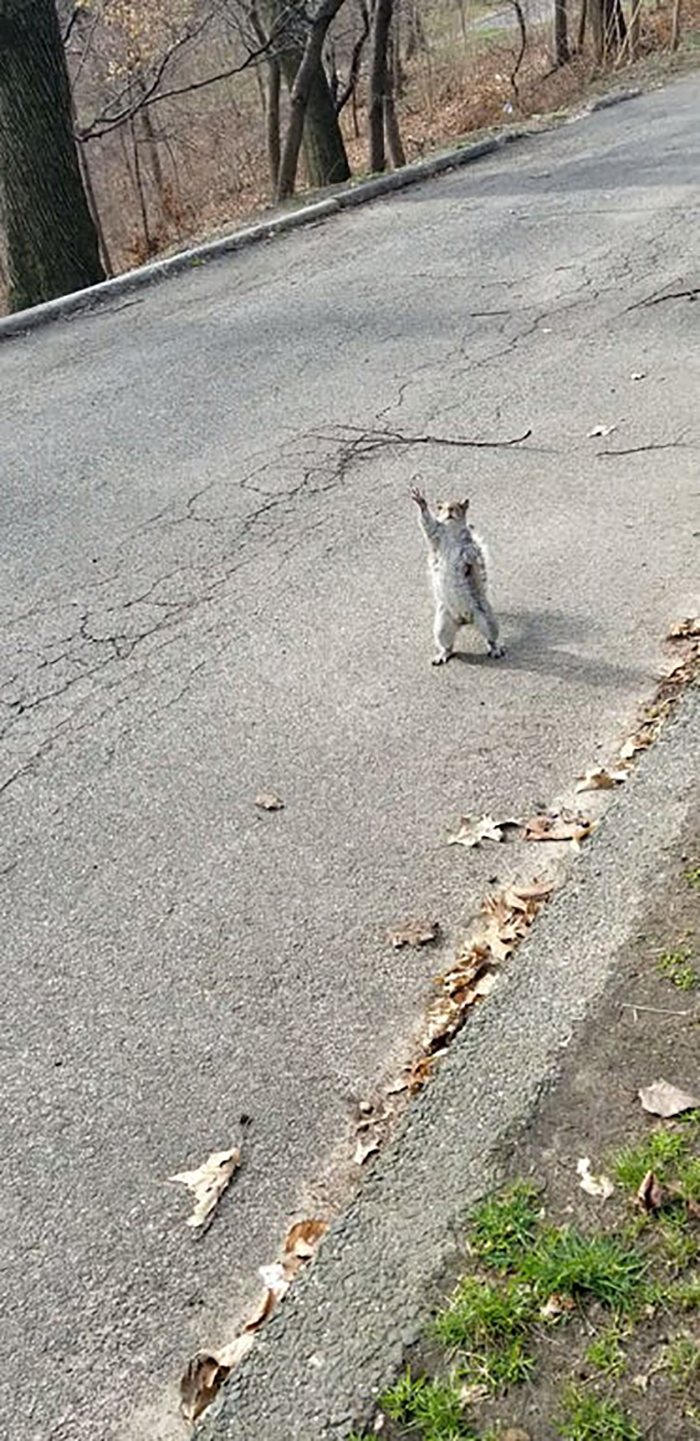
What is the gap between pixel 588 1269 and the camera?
8.59 ft

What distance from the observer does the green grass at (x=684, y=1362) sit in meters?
2.40

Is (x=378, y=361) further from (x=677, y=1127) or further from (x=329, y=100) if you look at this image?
(x=329, y=100)

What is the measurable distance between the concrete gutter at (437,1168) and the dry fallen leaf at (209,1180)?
1.39ft

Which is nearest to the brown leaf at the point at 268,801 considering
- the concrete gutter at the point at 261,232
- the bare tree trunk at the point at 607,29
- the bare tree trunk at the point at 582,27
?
the concrete gutter at the point at 261,232

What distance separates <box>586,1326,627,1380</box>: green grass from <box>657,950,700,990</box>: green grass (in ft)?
3.32

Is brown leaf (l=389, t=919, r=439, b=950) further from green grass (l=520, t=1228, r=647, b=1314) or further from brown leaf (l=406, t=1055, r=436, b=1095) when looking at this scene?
green grass (l=520, t=1228, r=647, b=1314)

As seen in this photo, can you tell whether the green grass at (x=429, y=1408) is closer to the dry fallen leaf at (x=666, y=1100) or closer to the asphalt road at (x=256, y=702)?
the asphalt road at (x=256, y=702)

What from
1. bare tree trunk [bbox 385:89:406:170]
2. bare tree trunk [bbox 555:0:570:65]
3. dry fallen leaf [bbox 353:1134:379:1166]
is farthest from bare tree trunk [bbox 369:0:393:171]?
dry fallen leaf [bbox 353:1134:379:1166]

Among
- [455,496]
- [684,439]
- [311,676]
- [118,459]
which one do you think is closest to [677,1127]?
[311,676]

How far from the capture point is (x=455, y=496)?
22.6 ft

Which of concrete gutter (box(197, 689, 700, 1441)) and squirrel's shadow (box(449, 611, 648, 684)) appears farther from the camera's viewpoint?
squirrel's shadow (box(449, 611, 648, 684))

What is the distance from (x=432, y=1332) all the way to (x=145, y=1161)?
1.06m

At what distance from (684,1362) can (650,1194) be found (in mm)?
380

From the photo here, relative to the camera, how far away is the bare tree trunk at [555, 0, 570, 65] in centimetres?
2289
